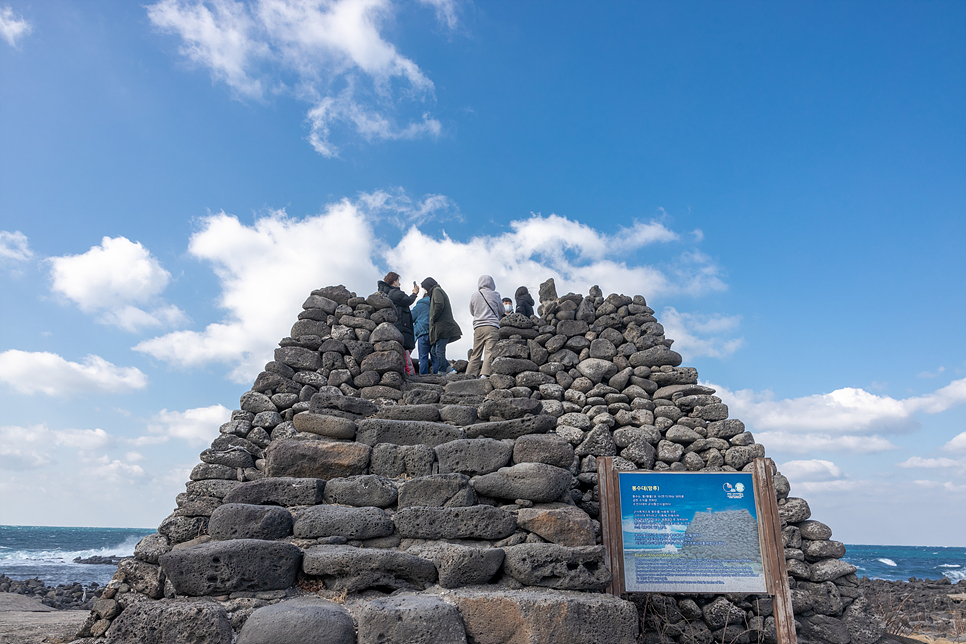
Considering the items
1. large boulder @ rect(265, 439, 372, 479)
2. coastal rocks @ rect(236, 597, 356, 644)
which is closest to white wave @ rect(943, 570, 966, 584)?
large boulder @ rect(265, 439, 372, 479)

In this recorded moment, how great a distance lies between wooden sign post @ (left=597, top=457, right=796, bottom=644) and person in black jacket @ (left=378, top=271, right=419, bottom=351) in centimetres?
497

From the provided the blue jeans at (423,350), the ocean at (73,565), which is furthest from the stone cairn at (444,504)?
the ocean at (73,565)

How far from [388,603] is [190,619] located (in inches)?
38.4

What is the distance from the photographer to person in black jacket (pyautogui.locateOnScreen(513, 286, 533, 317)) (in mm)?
9891

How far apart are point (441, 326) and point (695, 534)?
5.08 metres

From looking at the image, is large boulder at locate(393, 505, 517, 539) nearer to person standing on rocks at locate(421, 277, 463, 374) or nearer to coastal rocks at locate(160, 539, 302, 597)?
coastal rocks at locate(160, 539, 302, 597)

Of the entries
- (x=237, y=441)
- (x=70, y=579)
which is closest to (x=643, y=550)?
(x=237, y=441)

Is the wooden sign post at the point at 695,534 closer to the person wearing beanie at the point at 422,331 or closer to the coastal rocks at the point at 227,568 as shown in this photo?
the coastal rocks at the point at 227,568

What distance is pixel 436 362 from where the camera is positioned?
9.20 m

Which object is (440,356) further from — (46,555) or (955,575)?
(955,575)

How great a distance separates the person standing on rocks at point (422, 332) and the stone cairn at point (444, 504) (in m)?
0.88

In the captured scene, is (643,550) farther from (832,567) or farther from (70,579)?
(70,579)

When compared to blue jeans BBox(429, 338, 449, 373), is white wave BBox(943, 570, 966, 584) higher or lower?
lower

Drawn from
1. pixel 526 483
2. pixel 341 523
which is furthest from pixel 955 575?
pixel 341 523
